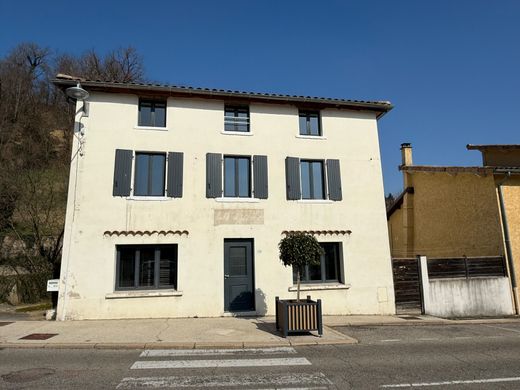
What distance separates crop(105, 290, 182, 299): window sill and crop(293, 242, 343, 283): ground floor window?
433 cm

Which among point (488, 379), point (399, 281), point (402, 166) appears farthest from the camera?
point (402, 166)

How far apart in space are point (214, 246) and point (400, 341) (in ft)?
19.5

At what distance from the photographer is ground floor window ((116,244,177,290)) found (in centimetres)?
1098

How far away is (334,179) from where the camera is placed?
12.7m

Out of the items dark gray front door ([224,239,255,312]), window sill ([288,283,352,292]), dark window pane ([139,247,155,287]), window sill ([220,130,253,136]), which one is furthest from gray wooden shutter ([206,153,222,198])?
window sill ([288,283,352,292])

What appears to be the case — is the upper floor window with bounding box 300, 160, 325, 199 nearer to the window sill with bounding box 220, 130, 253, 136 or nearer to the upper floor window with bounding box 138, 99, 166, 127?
the window sill with bounding box 220, 130, 253, 136

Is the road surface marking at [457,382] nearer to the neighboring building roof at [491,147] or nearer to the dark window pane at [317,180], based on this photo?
the dark window pane at [317,180]

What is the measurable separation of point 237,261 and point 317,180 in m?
4.11

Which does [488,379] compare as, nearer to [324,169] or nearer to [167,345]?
[167,345]

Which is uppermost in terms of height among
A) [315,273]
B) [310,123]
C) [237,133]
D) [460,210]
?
[310,123]

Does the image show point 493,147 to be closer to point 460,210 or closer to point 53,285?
point 460,210

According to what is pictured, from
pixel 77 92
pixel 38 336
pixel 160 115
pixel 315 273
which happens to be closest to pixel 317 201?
pixel 315 273

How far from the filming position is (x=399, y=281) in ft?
40.3

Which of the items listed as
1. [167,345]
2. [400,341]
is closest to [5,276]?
[167,345]
